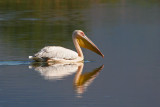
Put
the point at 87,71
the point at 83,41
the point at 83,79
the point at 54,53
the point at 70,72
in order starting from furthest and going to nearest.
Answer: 1. the point at 83,41
2. the point at 54,53
3. the point at 87,71
4. the point at 70,72
5. the point at 83,79

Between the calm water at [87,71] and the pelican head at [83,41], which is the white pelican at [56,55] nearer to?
the calm water at [87,71]

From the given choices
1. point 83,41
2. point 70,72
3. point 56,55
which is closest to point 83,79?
point 70,72

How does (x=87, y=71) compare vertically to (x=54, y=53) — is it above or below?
below

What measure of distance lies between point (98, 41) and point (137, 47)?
1.36 meters

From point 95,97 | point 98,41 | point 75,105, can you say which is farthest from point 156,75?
point 98,41

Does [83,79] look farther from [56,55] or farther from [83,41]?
[83,41]

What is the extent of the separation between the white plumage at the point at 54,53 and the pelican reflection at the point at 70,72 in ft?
0.50

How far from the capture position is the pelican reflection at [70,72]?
8172 mm

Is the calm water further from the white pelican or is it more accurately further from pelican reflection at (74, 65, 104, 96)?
the white pelican

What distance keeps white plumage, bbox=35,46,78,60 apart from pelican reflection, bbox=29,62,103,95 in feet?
0.50

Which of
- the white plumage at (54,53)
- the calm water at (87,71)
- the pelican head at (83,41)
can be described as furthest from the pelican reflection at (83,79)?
the pelican head at (83,41)

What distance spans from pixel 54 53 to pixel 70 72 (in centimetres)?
94

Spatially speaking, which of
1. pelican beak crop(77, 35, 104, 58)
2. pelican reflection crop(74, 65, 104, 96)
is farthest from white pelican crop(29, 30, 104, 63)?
pelican beak crop(77, 35, 104, 58)

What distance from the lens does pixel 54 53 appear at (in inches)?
395
